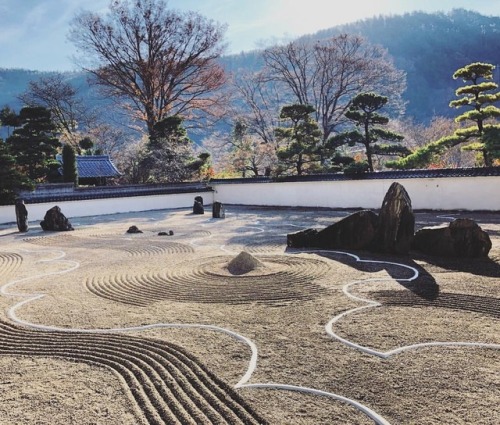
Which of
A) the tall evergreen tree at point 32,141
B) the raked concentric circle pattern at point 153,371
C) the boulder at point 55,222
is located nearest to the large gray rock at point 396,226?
the raked concentric circle pattern at point 153,371

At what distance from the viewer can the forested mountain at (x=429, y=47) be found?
44.8 meters

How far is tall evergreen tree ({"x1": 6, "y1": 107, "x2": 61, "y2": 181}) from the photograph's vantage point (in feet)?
75.0

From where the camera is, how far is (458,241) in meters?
8.25

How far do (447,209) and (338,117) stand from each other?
17.6m

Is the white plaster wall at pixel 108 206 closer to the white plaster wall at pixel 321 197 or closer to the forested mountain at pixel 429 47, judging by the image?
the white plaster wall at pixel 321 197

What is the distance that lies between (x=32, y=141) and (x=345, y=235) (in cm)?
1992

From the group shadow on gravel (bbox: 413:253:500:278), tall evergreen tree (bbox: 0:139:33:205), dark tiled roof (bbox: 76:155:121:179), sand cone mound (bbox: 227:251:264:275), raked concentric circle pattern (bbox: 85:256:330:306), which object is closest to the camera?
raked concentric circle pattern (bbox: 85:256:330:306)

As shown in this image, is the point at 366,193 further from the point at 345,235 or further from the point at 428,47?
the point at 428,47

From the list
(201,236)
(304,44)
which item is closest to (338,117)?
(304,44)

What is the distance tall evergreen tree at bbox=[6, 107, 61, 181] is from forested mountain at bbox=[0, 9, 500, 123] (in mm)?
27075

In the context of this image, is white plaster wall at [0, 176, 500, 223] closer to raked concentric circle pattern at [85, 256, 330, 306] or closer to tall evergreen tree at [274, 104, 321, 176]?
tall evergreen tree at [274, 104, 321, 176]

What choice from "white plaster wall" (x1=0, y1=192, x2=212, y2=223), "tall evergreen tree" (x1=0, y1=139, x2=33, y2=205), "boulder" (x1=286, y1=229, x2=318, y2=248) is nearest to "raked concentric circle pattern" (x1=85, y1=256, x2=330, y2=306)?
"boulder" (x1=286, y1=229, x2=318, y2=248)

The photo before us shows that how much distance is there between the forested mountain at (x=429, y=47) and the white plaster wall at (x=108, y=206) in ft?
83.3

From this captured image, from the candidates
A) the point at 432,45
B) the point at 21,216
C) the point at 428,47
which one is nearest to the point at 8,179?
the point at 21,216
